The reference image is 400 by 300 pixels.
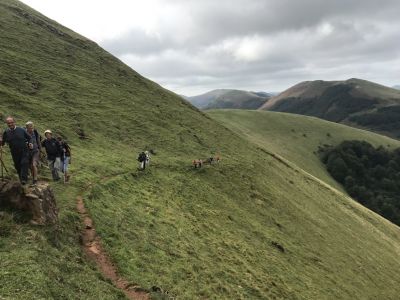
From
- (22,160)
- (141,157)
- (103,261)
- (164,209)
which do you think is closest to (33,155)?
(22,160)

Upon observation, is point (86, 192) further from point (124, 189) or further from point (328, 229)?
point (328, 229)

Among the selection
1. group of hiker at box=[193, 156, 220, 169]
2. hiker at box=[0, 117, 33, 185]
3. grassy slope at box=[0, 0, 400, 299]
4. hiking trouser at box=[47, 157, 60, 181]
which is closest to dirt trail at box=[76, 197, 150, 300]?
grassy slope at box=[0, 0, 400, 299]

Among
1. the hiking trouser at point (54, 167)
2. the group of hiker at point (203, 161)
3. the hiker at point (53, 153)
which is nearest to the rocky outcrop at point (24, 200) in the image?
the hiker at point (53, 153)

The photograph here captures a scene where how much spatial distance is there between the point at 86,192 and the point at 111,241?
19.8 ft

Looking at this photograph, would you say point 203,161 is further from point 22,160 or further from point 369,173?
point 369,173

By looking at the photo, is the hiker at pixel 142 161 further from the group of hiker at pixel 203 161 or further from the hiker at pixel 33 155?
the hiker at pixel 33 155

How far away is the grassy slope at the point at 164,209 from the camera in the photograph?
65.2ft

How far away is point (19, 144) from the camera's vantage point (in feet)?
70.5

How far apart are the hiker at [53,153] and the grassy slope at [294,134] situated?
9105 centimetres

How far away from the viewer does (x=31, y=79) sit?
53219 millimetres

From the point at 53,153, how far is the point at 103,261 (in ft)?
32.5

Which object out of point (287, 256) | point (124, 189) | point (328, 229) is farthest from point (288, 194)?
point (124, 189)

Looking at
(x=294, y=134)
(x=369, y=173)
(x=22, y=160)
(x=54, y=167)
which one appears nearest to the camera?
(x=22, y=160)

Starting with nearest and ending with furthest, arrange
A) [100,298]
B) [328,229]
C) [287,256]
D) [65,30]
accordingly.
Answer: [100,298]
[287,256]
[328,229]
[65,30]
